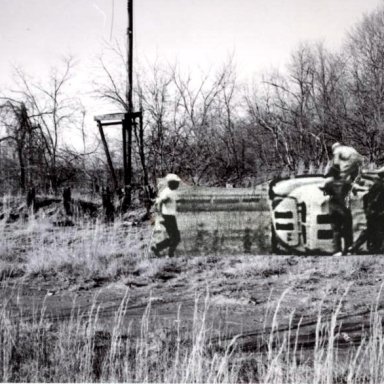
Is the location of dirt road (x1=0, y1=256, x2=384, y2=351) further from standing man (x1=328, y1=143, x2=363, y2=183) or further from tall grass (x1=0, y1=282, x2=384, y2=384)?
standing man (x1=328, y1=143, x2=363, y2=183)

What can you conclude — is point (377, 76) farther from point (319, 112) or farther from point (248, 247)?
point (248, 247)

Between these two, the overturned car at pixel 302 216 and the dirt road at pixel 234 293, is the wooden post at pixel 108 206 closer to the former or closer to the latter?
the dirt road at pixel 234 293

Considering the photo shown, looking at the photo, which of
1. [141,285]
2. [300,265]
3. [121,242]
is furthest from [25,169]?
[300,265]

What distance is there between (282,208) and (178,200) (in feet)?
4.12

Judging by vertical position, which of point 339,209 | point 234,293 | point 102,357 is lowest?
point 102,357

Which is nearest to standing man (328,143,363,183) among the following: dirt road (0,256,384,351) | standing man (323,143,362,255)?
standing man (323,143,362,255)

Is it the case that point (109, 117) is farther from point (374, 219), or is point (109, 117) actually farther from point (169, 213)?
point (374, 219)

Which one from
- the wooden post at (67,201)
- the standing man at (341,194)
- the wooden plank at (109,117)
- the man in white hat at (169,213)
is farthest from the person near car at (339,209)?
the wooden post at (67,201)

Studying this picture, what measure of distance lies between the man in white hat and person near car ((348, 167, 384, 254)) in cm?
207

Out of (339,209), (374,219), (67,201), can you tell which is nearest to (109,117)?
(67,201)

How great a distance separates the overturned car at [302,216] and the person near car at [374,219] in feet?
0.23

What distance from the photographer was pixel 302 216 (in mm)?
5594

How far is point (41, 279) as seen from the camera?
669cm

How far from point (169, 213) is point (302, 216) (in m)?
1.59
